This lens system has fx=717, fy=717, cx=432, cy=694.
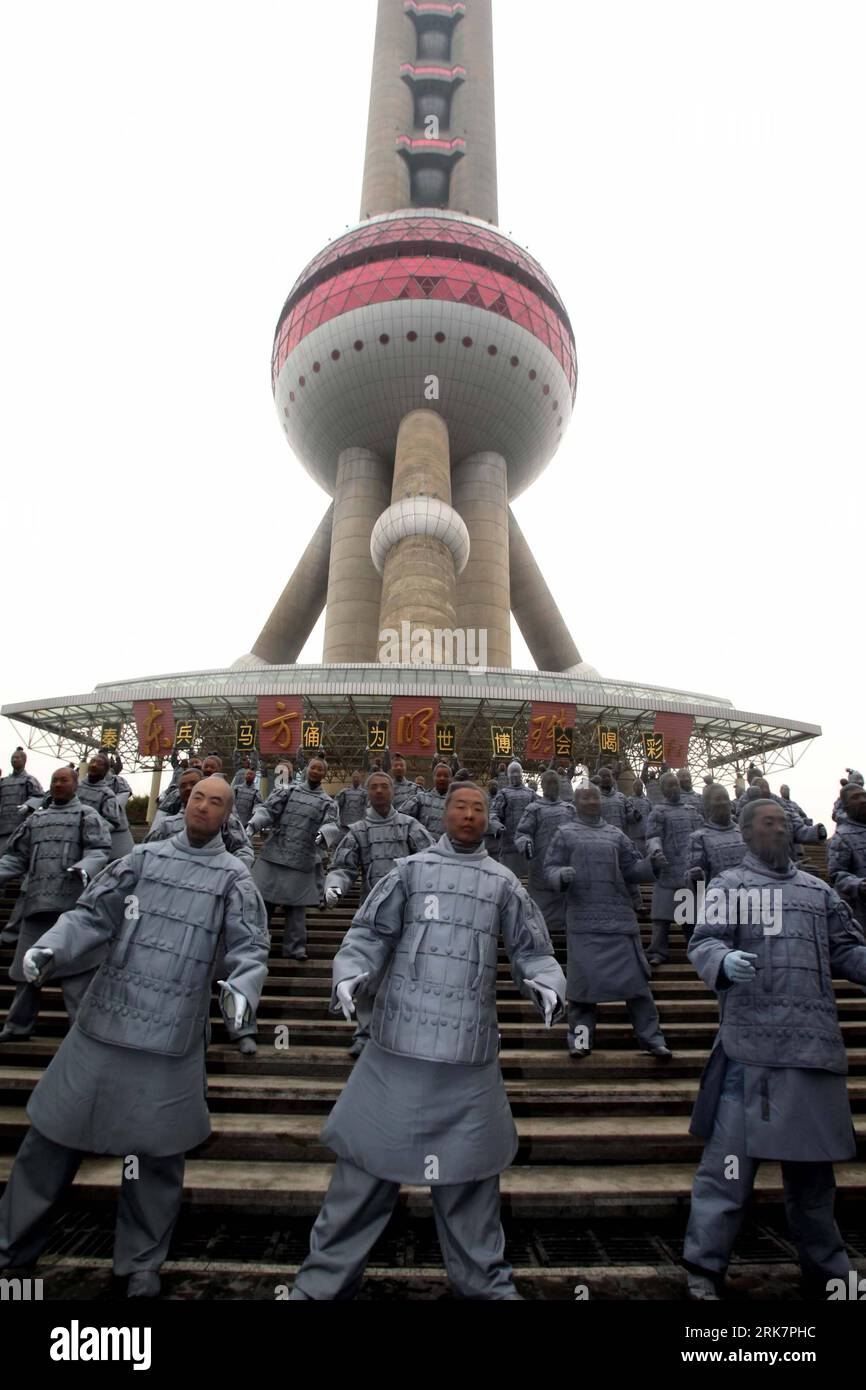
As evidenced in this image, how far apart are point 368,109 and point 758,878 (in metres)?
63.5

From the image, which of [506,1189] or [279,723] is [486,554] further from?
[506,1189]

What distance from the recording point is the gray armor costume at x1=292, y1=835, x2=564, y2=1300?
2832 millimetres

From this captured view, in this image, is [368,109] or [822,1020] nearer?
[822,1020]

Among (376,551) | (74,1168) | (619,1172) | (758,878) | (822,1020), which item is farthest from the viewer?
(376,551)

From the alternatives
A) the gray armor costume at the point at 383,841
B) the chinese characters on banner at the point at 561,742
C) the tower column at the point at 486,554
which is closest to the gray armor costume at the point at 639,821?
the gray armor costume at the point at 383,841

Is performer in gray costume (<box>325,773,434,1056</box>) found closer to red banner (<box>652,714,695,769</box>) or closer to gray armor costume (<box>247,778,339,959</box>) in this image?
gray armor costume (<box>247,778,339,959</box>)

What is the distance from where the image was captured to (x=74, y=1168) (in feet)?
10.3

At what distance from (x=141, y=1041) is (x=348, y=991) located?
104cm

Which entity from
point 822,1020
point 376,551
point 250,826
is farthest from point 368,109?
point 822,1020

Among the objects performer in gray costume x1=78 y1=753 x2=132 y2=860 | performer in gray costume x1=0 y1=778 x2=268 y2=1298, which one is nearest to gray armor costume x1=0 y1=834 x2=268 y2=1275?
performer in gray costume x1=0 y1=778 x2=268 y2=1298

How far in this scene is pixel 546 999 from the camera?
312cm
